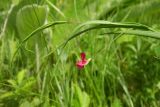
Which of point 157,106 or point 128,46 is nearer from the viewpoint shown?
point 157,106

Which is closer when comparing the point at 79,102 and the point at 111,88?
the point at 79,102

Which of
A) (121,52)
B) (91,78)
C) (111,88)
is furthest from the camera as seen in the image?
(121,52)

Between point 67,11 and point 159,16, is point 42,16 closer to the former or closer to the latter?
point 67,11

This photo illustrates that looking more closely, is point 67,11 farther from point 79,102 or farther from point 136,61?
point 79,102

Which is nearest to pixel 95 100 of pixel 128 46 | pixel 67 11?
pixel 128 46

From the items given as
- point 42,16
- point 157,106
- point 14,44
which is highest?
point 42,16

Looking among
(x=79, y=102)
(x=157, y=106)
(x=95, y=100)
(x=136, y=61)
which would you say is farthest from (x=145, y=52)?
(x=79, y=102)

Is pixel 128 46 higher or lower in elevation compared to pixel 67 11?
lower

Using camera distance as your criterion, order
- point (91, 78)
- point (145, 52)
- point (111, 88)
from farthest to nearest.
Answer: point (145, 52), point (111, 88), point (91, 78)

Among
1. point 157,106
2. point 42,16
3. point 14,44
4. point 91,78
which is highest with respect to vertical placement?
point 42,16
